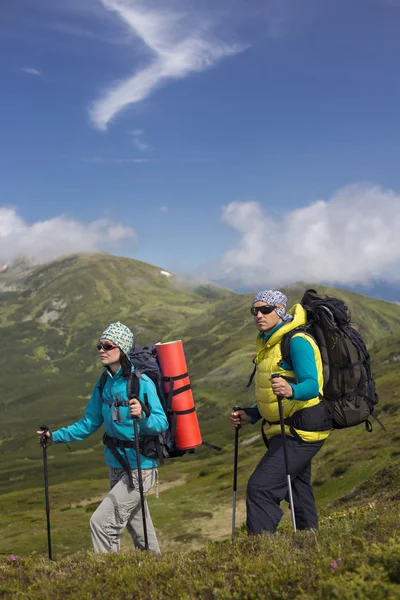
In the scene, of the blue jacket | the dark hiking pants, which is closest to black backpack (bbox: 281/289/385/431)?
the dark hiking pants

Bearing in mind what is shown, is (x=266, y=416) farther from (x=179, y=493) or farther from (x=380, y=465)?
(x=179, y=493)

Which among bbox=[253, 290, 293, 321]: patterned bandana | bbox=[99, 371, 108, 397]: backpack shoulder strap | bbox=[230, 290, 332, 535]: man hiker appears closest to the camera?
bbox=[230, 290, 332, 535]: man hiker

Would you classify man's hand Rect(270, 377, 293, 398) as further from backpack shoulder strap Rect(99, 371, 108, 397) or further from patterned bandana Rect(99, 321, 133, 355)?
backpack shoulder strap Rect(99, 371, 108, 397)

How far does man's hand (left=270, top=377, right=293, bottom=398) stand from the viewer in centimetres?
830

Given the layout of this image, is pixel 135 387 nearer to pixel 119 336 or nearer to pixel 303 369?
pixel 119 336

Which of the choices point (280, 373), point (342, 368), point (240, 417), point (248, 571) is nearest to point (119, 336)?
point (240, 417)

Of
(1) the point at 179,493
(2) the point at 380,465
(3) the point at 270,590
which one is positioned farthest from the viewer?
(1) the point at 179,493

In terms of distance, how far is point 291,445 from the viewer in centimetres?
880

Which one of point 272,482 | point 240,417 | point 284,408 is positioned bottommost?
point 272,482

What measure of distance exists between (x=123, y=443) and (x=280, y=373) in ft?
10.7

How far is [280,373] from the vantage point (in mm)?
8812

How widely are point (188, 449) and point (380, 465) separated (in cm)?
2835

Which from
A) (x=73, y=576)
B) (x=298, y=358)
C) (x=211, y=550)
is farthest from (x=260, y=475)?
(x=73, y=576)

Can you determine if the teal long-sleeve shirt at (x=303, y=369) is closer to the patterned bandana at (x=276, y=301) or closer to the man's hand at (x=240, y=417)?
the patterned bandana at (x=276, y=301)
